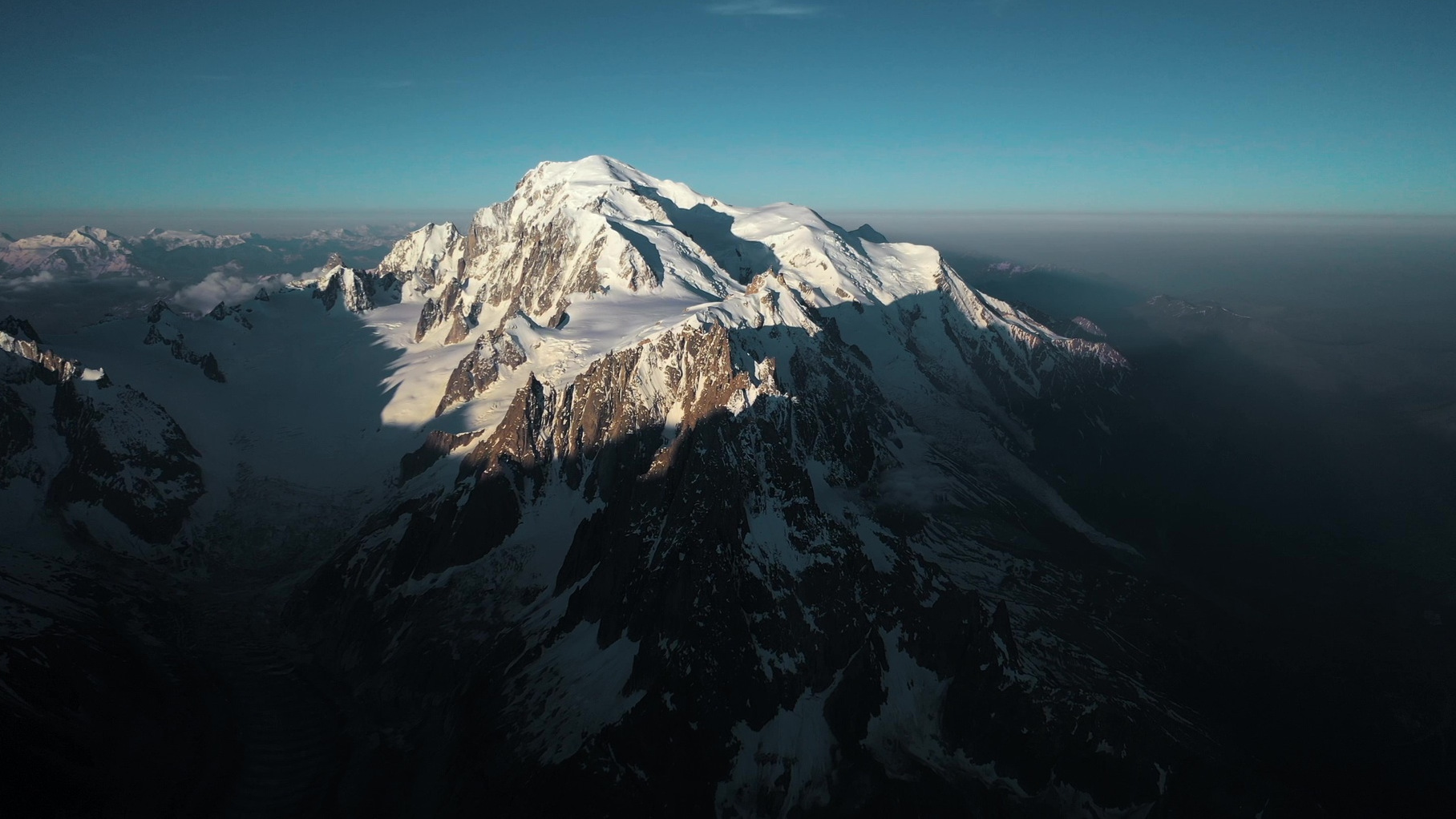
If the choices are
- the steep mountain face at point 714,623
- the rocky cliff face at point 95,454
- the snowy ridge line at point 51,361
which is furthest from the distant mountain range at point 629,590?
the snowy ridge line at point 51,361

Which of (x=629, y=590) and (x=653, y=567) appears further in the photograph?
(x=653, y=567)

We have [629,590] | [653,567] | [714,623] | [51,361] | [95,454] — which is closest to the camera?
[714,623]

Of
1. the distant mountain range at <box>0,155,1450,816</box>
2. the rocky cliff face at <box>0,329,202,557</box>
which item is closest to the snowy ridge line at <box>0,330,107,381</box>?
the rocky cliff face at <box>0,329,202,557</box>

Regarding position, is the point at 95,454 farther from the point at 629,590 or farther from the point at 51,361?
the point at 629,590

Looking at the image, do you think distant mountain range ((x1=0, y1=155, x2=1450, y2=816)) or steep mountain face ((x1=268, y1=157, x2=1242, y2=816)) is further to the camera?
distant mountain range ((x1=0, y1=155, x2=1450, y2=816))

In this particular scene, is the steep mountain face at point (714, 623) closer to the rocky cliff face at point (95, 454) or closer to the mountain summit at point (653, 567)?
the mountain summit at point (653, 567)

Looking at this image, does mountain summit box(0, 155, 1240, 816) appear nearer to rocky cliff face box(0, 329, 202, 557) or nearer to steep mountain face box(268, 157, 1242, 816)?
steep mountain face box(268, 157, 1242, 816)

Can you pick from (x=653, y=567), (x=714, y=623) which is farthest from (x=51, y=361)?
(x=714, y=623)

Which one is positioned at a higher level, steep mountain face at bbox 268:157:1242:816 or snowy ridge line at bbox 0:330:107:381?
snowy ridge line at bbox 0:330:107:381

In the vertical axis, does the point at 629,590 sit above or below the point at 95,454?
below

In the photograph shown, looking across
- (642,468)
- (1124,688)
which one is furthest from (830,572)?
(1124,688)

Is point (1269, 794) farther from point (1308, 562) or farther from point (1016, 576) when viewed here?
point (1308, 562)
